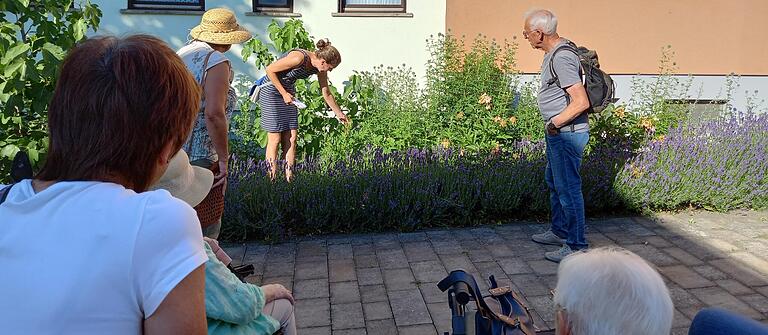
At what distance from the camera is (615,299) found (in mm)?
1793

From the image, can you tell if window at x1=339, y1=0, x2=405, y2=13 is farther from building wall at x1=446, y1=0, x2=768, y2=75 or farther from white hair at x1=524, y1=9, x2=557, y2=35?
white hair at x1=524, y1=9, x2=557, y2=35

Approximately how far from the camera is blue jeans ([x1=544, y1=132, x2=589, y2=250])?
4.64m

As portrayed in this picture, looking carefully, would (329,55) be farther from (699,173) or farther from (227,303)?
(227,303)

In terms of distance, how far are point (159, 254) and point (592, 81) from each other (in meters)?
3.86

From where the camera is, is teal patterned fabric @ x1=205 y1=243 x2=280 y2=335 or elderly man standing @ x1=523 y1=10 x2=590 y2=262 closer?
teal patterned fabric @ x1=205 y1=243 x2=280 y2=335

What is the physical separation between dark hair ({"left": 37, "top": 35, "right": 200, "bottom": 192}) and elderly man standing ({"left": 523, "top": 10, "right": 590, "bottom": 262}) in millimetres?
3426

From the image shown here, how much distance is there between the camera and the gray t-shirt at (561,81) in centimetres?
448

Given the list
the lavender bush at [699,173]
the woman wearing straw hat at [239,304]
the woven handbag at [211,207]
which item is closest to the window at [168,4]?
the lavender bush at [699,173]

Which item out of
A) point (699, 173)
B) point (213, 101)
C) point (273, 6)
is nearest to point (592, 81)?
point (699, 173)

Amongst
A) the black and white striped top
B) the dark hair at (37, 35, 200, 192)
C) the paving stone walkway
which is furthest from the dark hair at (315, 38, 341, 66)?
the dark hair at (37, 35, 200, 192)

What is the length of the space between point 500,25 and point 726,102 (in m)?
3.26

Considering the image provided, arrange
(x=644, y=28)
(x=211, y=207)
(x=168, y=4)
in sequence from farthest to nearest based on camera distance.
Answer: (x=644, y=28) < (x=168, y=4) < (x=211, y=207)

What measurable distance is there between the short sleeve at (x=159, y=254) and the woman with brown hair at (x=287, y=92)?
4625mm

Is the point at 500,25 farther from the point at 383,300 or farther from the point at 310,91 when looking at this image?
the point at 383,300
